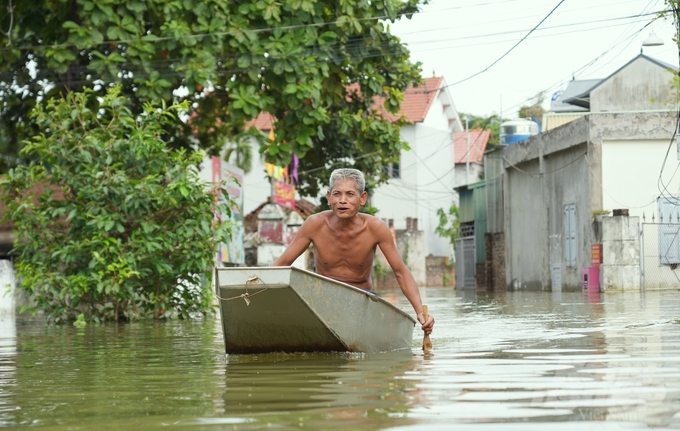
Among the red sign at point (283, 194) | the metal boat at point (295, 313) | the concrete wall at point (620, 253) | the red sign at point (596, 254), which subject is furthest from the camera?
the red sign at point (283, 194)

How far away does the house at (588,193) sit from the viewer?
25.1 metres

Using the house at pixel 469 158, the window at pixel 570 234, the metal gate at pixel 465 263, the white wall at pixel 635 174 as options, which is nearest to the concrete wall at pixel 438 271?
the house at pixel 469 158

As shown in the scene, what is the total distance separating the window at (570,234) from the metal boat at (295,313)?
19.7 metres

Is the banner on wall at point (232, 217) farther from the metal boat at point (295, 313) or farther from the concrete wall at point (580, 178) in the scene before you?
the metal boat at point (295, 313)

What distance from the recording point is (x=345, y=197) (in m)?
8.38

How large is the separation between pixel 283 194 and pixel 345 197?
24.3 metres

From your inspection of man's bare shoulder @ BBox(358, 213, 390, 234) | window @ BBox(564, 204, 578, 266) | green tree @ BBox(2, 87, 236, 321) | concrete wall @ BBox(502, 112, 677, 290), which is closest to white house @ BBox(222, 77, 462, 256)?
concrete wall @ BBox(502, 112, 677, 290)

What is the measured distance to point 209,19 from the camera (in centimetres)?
1691

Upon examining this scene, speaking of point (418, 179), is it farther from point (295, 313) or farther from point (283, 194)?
point (295, 313)

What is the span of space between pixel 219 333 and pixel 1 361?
12.1ft

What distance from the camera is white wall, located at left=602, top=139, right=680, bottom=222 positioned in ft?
85.5

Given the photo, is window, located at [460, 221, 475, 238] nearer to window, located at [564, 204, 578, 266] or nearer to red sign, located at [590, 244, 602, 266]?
window, located at [564, 204, 578, 266]

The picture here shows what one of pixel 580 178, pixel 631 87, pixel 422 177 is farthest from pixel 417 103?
pixel 580 178

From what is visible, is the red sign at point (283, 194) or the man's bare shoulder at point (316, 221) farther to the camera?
the red sign at point (283, 194)
